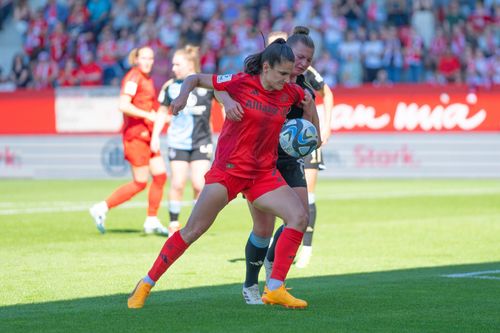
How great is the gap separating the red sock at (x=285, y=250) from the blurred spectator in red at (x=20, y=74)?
25227 mm

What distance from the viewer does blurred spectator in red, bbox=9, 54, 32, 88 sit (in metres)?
32.8

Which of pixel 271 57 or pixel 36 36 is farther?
pixel 36 36

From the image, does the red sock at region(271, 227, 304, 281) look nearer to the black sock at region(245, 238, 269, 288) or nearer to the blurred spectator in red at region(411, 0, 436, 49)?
the black sock at region(245, 238, 269, 288)

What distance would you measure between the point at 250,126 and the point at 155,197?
7152 mm

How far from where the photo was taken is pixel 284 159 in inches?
368

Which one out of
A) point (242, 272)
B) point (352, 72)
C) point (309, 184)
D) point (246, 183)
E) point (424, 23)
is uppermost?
point (424, 23)

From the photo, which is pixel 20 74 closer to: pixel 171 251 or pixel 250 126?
pixel 171 251

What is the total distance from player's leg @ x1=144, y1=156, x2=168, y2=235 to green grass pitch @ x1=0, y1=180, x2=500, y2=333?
1.33 ft

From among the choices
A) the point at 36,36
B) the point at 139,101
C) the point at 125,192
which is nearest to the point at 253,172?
the point at 139,101

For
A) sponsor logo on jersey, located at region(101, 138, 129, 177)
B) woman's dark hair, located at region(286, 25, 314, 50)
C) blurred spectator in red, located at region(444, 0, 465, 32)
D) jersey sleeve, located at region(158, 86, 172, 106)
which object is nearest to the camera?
woman's dark hair, located at region(286, 25, 314, 50)

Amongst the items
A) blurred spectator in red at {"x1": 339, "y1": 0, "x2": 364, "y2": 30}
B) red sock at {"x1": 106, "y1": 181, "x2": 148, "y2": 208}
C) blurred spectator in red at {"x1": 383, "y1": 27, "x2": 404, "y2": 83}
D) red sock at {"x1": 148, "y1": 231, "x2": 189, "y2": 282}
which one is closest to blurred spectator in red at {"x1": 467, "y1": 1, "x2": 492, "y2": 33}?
blurred spectator in red at {"x1": 383, "y1": 27, "x2": 404, "y2": 83}

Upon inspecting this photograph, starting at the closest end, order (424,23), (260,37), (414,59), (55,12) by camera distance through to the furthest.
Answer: (414,59), (260,37), (424,23), (55,12)

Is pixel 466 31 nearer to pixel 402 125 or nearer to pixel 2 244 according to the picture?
pixel 402 125

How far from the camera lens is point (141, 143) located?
15.5 metres
